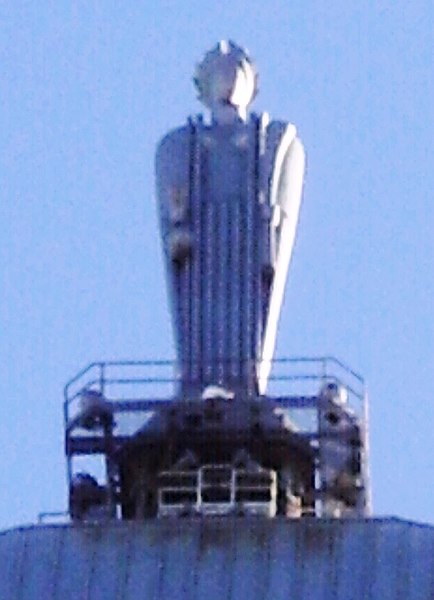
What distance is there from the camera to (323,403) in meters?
127

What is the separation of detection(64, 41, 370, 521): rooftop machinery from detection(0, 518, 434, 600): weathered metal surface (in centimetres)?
53

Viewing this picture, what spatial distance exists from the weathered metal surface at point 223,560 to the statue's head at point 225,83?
758cm

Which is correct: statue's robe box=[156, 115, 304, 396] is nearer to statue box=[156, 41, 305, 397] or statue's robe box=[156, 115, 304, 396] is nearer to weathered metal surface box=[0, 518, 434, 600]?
statue box=[156, 41, 305, 397]

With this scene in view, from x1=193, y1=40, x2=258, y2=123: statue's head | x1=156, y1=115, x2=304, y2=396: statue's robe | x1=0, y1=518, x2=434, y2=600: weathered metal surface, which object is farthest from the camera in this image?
x1=193, y1=40, x2=258, y2=123: statue's head

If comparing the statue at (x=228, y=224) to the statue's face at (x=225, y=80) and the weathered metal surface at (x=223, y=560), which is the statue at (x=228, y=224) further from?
the weathered metal surface at (x=223, y=560)

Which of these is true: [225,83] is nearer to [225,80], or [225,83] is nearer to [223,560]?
[225,80]

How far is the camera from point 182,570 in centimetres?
12438

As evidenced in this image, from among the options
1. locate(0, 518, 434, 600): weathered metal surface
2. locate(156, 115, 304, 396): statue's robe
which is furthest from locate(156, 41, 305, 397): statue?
locate(0, 518, 434, 600): weathered metal surface

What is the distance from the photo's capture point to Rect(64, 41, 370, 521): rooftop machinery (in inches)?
4980

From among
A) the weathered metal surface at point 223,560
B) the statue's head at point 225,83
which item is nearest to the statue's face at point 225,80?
the statue's head at point 225,83

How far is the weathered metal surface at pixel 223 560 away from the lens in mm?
124062

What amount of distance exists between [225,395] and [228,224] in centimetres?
327

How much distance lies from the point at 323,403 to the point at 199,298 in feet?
9.69

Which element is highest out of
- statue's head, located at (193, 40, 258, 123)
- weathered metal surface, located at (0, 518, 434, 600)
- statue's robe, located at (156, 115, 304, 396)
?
statue's head, located at (193, 40, 258, 123)
